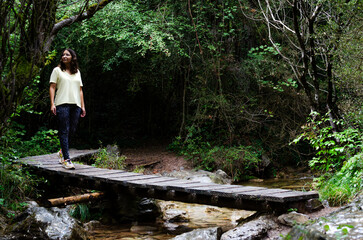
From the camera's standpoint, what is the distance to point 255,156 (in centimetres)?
1046

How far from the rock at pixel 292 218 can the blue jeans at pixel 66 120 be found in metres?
3.28

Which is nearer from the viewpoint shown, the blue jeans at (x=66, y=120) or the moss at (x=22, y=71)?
the moss at (x=22, y=71)

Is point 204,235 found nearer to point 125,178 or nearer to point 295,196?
point 295,196

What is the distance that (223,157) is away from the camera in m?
10.4

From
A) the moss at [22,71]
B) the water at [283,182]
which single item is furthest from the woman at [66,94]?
the water at [283,182]

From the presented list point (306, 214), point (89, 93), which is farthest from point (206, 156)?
point (306, 214)

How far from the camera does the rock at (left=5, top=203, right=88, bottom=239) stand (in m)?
4.19

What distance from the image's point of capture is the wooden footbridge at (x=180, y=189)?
14.0 feet

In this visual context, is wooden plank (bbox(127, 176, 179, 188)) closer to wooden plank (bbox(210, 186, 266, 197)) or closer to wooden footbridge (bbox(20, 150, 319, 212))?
wooden footbridge (bbox(20, 150, 319, 212))

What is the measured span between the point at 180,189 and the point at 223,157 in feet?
18.5

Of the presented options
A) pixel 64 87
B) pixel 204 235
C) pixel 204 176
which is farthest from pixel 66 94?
pixel 204 176

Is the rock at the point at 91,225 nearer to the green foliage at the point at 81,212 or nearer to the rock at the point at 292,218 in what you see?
the green foliage at the point at 81,212

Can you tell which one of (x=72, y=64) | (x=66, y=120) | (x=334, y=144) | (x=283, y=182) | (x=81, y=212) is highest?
(x=72, y=64)

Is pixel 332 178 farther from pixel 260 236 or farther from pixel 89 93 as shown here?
pixel 89 93
